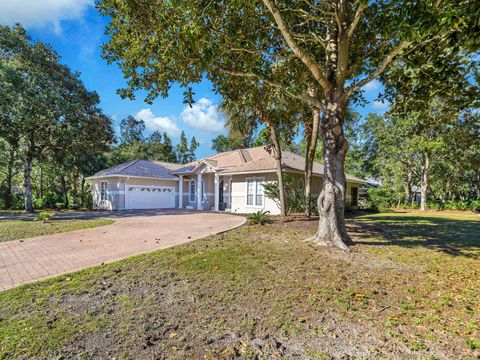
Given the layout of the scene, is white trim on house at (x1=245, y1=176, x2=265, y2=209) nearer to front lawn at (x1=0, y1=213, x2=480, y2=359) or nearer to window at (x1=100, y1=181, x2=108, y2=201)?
front lawn at (x1=0, y1=213, x2=480, y2=359)

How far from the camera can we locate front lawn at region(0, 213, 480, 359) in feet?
9.48

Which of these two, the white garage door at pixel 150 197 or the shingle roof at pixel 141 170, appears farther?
the white garage door at pixel 150 197

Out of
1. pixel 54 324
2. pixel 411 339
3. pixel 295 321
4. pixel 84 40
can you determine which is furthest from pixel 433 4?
pixel 84 40

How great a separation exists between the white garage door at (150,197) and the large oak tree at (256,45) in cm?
1400

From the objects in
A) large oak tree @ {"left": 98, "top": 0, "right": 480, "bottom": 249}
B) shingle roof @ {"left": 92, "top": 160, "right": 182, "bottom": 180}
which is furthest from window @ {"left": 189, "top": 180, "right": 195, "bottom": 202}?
large oak tree @ {"left": 98, "top": 0, "right": 480, "bottom": 249}

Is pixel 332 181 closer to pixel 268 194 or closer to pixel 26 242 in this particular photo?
pixel 268 194

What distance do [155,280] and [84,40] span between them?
9688mm

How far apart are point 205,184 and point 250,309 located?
18369 millimetres

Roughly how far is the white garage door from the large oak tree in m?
14.0

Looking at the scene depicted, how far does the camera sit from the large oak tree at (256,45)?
264 inches

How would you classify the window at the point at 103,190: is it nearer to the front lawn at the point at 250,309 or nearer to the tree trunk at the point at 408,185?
the front lawn at the point at 250,309

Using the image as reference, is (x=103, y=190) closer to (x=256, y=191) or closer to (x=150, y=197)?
(x=150, y=197)

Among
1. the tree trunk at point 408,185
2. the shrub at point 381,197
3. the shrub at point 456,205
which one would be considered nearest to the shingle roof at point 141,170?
the shrub at point 381,197

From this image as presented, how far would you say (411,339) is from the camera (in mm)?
3027
